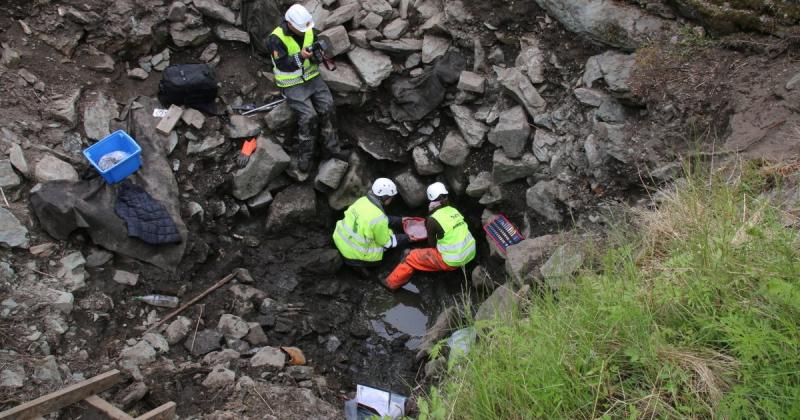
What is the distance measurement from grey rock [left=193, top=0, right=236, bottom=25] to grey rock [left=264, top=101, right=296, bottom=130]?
1209 millimetres

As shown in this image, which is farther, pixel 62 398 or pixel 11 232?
pixel 11 232

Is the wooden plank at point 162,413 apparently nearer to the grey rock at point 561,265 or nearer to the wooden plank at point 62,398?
the wooden plank at point 62,398

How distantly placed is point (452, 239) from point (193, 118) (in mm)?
3123

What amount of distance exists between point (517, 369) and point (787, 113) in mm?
3259

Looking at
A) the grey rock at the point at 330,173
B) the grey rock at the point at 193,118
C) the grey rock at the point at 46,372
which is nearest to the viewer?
the grey rock at the point at 46,372

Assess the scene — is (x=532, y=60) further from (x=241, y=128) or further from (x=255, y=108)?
(x=241, y=128)

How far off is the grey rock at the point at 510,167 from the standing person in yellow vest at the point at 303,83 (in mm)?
1822

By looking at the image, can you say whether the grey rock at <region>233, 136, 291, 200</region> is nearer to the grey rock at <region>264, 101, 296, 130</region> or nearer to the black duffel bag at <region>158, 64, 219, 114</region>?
the grey rock at <region>264, 101, 296, 130</region>

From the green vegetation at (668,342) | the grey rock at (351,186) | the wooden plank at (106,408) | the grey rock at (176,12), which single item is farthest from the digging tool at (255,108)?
the green vegetation at (668,342)

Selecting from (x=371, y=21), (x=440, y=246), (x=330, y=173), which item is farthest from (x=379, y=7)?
(x=440, y=246)

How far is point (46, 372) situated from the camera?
3967mm

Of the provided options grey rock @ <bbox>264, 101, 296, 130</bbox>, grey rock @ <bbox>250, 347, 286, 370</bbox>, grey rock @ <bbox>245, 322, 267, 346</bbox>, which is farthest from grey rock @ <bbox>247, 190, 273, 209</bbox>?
grey rock @ <bbox>250, 347, 286, 370</bbox>

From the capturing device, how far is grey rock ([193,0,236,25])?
6.58 meters

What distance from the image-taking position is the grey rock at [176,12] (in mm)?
6422
